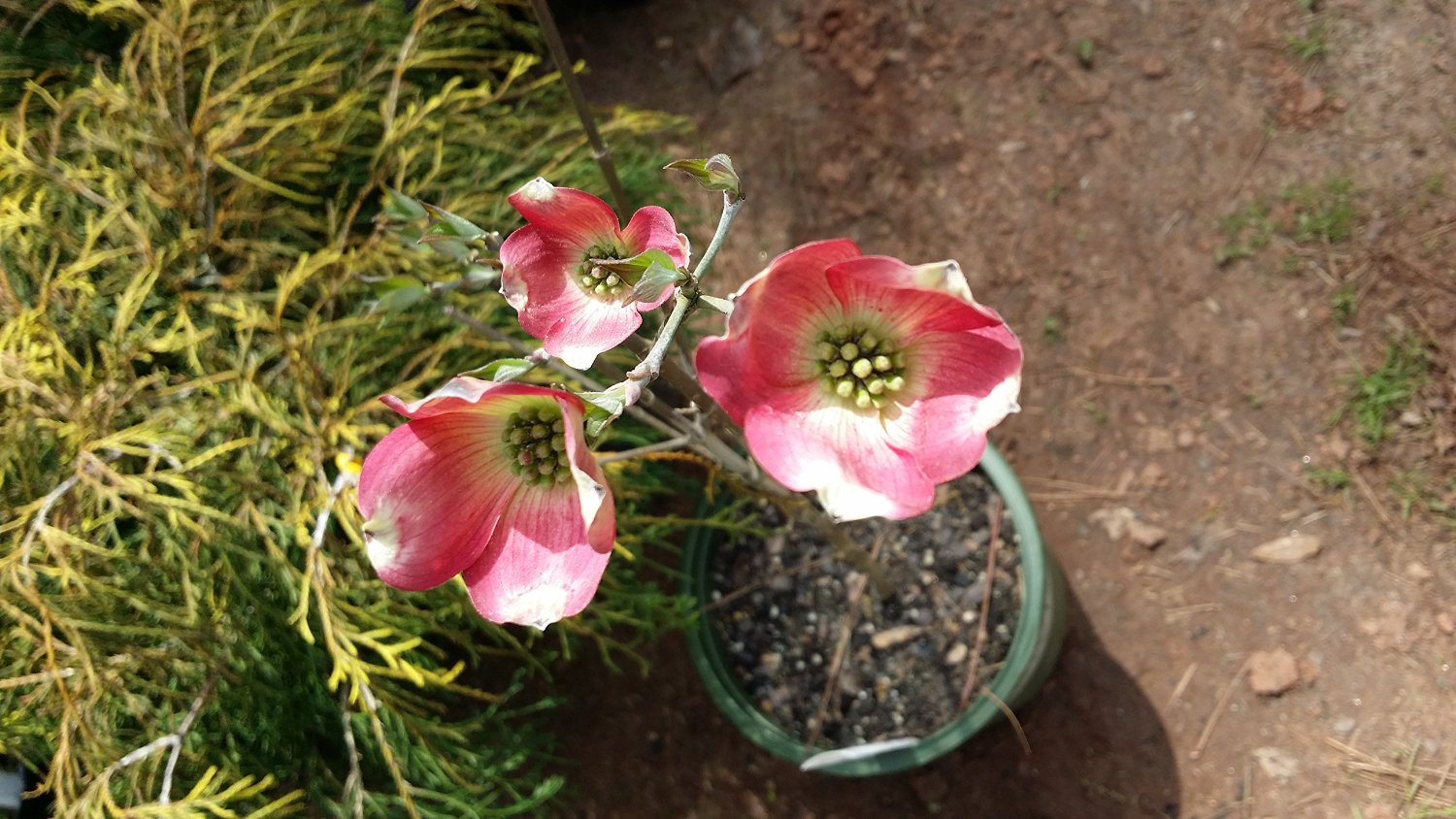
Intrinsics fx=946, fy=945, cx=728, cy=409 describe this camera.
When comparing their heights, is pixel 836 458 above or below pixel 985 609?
above

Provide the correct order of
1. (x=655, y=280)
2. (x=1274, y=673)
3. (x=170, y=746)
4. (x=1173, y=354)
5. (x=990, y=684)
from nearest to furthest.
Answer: (x=655, y=280) < (x=170, y=746) < (x=990, y=684) < (x=1274, y=673) < (x=1173, y=354)

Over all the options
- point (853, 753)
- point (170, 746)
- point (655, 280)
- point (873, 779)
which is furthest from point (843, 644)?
point (655, 280)

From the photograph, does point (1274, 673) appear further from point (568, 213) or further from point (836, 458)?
point (568, 213)

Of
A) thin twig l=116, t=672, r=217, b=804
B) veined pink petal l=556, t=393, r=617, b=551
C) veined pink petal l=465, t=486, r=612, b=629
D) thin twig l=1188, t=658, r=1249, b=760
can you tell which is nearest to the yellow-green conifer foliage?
thin twig l=116, t=672, r=217, b=804

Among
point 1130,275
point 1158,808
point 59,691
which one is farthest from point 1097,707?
point 59,691

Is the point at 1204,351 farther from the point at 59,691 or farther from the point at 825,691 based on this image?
the point at 59,691

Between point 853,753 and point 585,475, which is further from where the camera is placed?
point 853,753

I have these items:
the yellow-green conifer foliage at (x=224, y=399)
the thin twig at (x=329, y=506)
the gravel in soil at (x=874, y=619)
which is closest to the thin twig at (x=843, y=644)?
the gravel in soil at (x=874, y=619)
